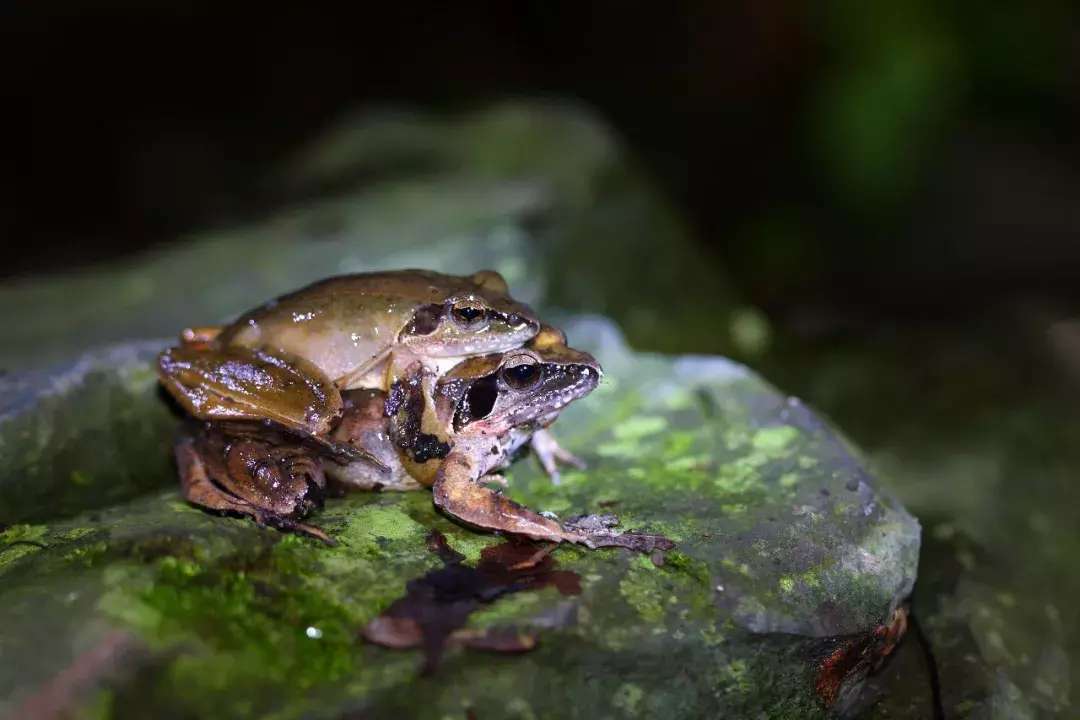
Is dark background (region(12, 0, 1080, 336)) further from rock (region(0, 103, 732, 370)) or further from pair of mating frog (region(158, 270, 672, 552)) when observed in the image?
pair of mating frog (region(158, 270, 672, 552))

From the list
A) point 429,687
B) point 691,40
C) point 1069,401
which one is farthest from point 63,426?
point 691,40

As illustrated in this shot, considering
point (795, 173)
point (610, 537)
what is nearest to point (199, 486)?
point (610, 537)

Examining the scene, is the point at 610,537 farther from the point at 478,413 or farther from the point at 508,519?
the point at 478,413

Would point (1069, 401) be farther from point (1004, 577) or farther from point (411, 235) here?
point (411, 235)

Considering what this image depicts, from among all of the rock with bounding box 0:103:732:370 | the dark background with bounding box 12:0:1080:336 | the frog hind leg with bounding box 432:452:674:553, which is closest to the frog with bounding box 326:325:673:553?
the frog hind leg with bounding box 432:452:674:553

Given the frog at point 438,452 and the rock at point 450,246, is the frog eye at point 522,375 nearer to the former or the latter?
the frog at point 438,452

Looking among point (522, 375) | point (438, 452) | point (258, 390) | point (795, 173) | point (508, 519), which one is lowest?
point (795, 173)
